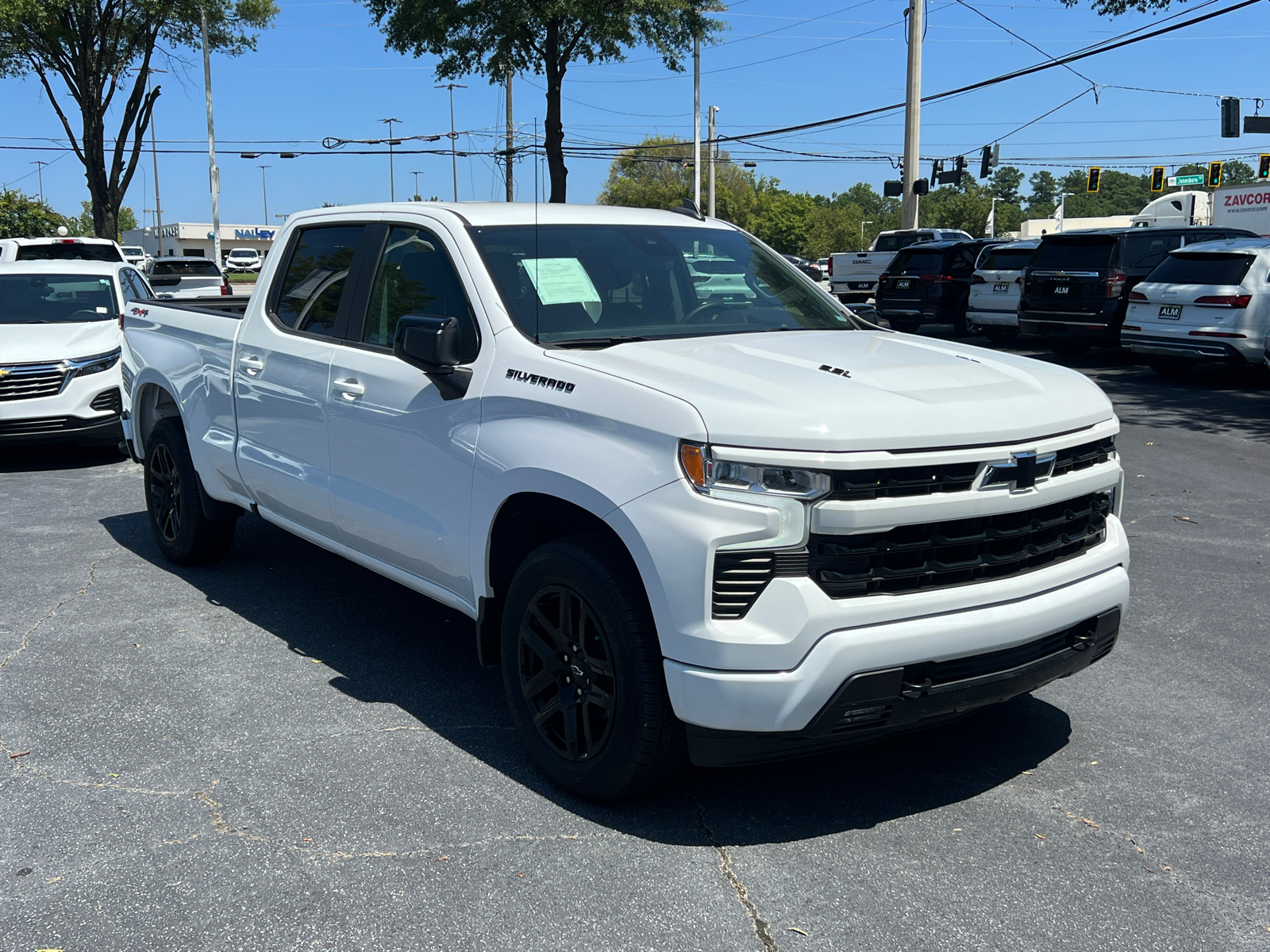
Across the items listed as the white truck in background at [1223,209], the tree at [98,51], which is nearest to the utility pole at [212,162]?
the tree at [98,51]

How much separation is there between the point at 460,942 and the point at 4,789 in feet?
6.26

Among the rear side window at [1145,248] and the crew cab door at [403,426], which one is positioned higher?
the rear side window at [1145,248]

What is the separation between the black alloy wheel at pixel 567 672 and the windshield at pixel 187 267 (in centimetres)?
2307

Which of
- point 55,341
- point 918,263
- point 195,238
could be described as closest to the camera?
point 55,341

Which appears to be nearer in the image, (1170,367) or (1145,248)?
(1170,367)

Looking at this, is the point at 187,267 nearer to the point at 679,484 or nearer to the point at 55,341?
the point at 55,341

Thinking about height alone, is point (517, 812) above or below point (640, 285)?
below

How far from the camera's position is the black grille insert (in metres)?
3.24

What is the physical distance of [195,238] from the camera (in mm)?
117938

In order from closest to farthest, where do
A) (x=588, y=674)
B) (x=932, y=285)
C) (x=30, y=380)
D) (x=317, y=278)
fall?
1. (x=588, y=674)
2. (x=317, y=278)
3. (x=30, y=380)
4. (x=932, y=285)

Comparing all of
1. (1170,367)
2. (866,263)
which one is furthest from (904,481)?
(866,263)

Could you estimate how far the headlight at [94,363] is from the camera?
10.2 m

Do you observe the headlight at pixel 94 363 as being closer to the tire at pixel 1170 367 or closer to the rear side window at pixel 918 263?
the tire at pixel 1170 367

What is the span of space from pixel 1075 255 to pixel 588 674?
51.9 feet
